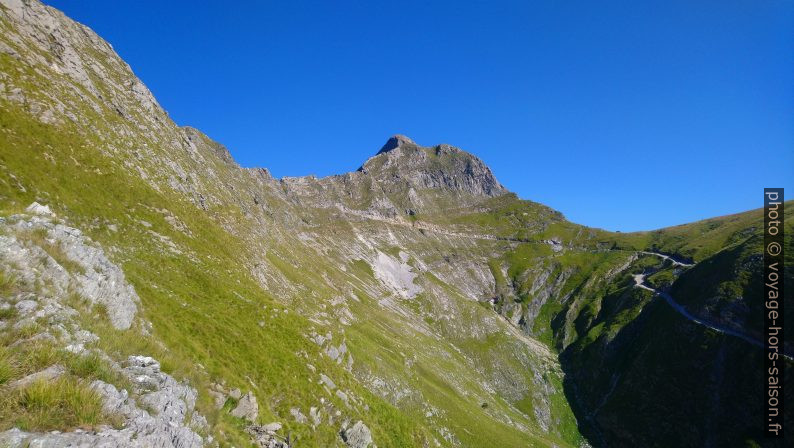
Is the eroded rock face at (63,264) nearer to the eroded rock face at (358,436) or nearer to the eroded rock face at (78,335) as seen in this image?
the eroded rock face at (78,335)

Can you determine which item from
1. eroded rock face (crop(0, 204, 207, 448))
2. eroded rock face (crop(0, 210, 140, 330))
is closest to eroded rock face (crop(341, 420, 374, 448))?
eroded rock face (crop(0, 204, 207, 448))

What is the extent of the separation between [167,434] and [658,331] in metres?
146

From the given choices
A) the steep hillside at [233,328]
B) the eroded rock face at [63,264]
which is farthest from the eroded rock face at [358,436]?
the eroded rock face at [63,264]

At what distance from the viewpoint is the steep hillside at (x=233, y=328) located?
1190cm

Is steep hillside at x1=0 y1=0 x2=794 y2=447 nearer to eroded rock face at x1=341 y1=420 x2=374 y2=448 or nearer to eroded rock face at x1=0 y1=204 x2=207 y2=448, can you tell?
eroded rock face at x1=0 y1=204 x2=207 y2=448

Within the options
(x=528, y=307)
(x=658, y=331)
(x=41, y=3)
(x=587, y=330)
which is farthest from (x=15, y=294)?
(x=528, y=307)

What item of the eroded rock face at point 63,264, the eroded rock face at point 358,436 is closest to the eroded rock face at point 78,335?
the eroded rock face at point 63,264

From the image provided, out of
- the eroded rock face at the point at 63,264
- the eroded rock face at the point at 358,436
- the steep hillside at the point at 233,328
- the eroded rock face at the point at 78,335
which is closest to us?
the eroded rock face at the point at 78,335

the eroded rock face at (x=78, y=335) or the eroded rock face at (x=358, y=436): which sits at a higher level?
the eroded rock face at (x=78, y=335)

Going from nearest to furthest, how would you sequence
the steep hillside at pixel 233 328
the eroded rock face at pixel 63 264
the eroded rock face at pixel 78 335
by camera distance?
the eroded rock face at pixel 78 335
the steep hillside at pixel 233 328
the eroded rock face at pixel 63 264

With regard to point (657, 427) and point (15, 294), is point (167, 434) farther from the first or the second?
point (657, 427)

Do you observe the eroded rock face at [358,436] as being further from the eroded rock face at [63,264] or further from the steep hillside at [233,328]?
the eroded rock face at [63,264]

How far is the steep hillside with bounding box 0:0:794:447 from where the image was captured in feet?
39.0

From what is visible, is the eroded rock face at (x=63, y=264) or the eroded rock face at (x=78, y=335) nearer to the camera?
the eroded rock face at (x=78, y=335)
